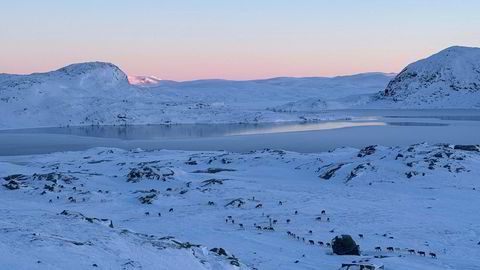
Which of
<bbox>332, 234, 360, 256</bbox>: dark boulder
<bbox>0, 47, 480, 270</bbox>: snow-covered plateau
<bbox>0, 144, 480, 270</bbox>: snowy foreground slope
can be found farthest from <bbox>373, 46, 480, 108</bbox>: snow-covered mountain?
<bbox>332, 234, 360, 256</bbox>: dark boulder

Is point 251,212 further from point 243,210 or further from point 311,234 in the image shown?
point 311,234

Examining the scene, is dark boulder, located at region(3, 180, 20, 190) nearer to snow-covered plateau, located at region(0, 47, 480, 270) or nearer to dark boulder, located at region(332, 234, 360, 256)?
snow-covered plateau, located at region(0, 47, 480, 270)

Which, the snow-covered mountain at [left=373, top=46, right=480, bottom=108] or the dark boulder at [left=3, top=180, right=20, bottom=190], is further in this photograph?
the snow-covered mountain at [left=373, top=46, right=480, bottom=108]

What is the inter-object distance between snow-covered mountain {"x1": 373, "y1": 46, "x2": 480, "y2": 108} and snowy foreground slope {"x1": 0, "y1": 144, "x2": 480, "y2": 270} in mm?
116171

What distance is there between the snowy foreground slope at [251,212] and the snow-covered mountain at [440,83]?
11617 centimetres

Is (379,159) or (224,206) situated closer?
(224,206)

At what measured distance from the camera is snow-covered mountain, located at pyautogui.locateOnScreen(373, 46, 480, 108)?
465ft

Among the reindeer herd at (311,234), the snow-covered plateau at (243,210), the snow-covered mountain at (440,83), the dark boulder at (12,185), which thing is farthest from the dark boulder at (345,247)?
the snow-covered mountain at (440,83)

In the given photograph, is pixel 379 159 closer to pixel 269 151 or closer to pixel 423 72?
pixel 269 151

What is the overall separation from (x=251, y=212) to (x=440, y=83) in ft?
479

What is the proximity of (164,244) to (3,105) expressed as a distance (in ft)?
297

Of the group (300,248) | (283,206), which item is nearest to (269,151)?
(283,206)

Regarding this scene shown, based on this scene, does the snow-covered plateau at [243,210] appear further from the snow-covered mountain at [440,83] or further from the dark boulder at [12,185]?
the snow-covered mountain at [440,83]

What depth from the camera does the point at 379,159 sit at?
28.2 meters
